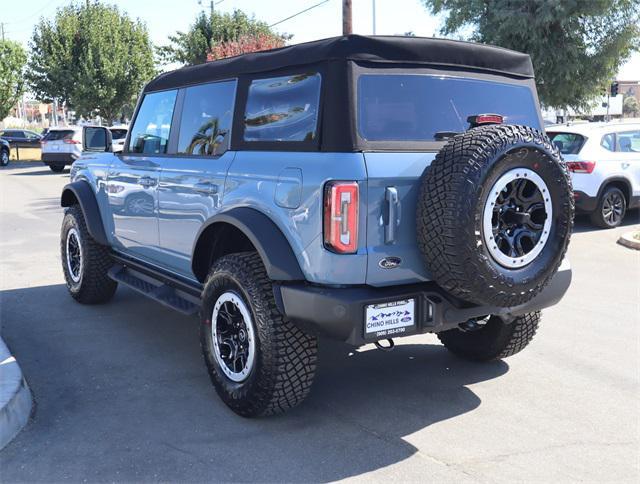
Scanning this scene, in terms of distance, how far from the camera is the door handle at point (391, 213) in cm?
327

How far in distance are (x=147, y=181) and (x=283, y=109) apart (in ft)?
5.34

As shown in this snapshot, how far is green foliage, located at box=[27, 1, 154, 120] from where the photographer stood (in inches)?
1196

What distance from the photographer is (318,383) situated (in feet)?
14.3

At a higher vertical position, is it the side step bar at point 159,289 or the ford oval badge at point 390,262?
the ford oval badge at point 390,262

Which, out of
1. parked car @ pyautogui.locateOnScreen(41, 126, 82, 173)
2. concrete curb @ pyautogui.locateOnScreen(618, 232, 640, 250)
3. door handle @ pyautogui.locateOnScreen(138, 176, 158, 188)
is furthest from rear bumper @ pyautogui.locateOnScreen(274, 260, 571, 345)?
parked car @ pyautogui.locateOnScreen(41, 126, 82, 173)

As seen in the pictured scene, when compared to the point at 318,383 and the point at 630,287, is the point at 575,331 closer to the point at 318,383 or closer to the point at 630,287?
the point at 630,287

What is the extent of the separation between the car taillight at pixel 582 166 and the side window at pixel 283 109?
7.48 metres

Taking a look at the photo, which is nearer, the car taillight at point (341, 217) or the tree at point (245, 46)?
the car taillight at point (341, 217)

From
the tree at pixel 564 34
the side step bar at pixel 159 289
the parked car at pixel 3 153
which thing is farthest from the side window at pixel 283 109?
the parked car at pixel 3 153

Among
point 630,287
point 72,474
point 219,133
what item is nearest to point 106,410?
point 72,474

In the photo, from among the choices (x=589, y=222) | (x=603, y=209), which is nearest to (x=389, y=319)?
(x=603, y=209)

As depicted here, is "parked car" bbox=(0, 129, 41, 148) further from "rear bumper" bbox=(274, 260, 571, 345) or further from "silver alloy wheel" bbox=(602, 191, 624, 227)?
"rear bumper" bbox=(274, 260, 571, 345)

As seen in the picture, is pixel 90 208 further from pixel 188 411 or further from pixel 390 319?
pixel 390 319

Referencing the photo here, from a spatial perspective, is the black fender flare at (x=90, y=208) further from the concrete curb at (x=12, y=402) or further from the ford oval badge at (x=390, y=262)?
the ford oval badge at (x=390, y=262)
